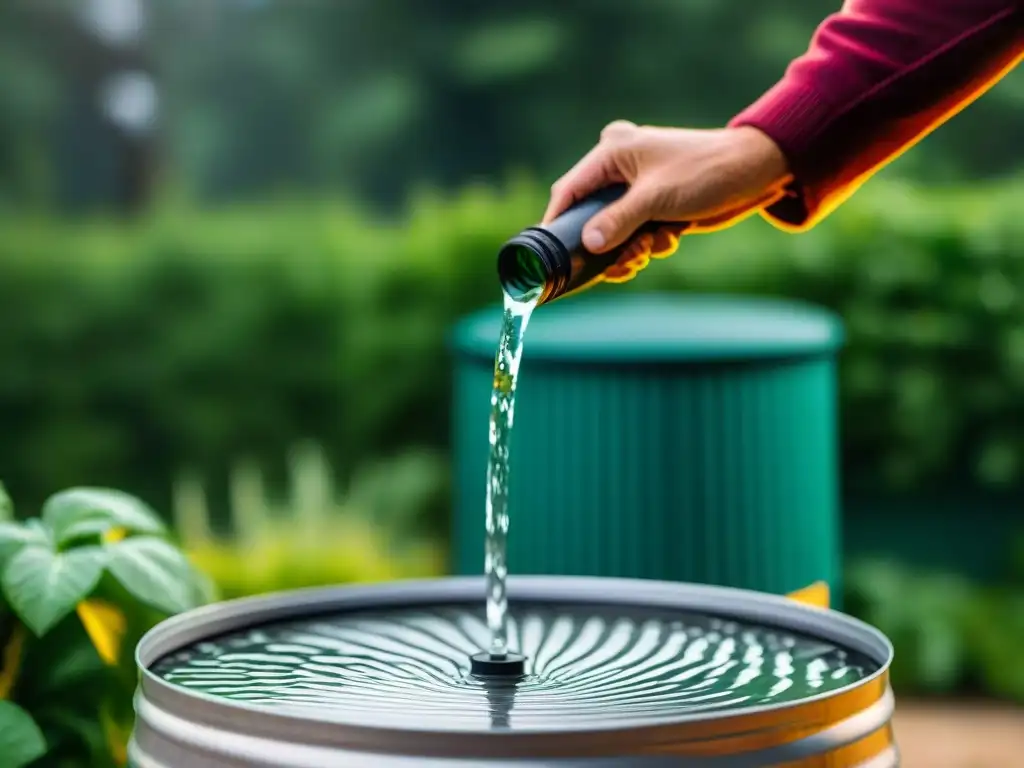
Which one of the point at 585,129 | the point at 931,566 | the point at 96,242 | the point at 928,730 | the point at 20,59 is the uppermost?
the point at 20,59

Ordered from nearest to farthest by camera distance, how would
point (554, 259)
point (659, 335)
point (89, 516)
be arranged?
1. point (554, 259)
2. point (89, 516)
3. point (659, 335)

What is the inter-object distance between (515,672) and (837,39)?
2.99ft

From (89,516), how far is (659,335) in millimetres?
1535

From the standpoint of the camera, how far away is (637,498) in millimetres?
3260

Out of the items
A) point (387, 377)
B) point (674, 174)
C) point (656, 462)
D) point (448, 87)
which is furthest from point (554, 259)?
point (448, 87)

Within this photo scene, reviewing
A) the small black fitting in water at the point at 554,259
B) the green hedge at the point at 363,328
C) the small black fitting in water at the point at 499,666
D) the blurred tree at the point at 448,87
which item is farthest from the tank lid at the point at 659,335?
the blurred tree at the point at 448,87

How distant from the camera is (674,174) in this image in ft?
6.03

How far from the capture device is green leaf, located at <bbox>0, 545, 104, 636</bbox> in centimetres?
201

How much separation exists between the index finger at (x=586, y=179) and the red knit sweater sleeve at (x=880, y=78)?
0.18 m

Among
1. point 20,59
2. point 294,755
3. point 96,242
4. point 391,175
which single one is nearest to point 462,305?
point 96,242

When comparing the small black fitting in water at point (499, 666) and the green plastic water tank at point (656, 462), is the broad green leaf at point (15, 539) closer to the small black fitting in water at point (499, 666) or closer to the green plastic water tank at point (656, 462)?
the small black fitting in water at point (499, 666)

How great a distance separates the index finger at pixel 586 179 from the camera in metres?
1.88

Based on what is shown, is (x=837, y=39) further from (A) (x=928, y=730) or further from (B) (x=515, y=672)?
(A) (x=928, y=730)

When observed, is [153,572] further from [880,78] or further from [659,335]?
[659,335]
